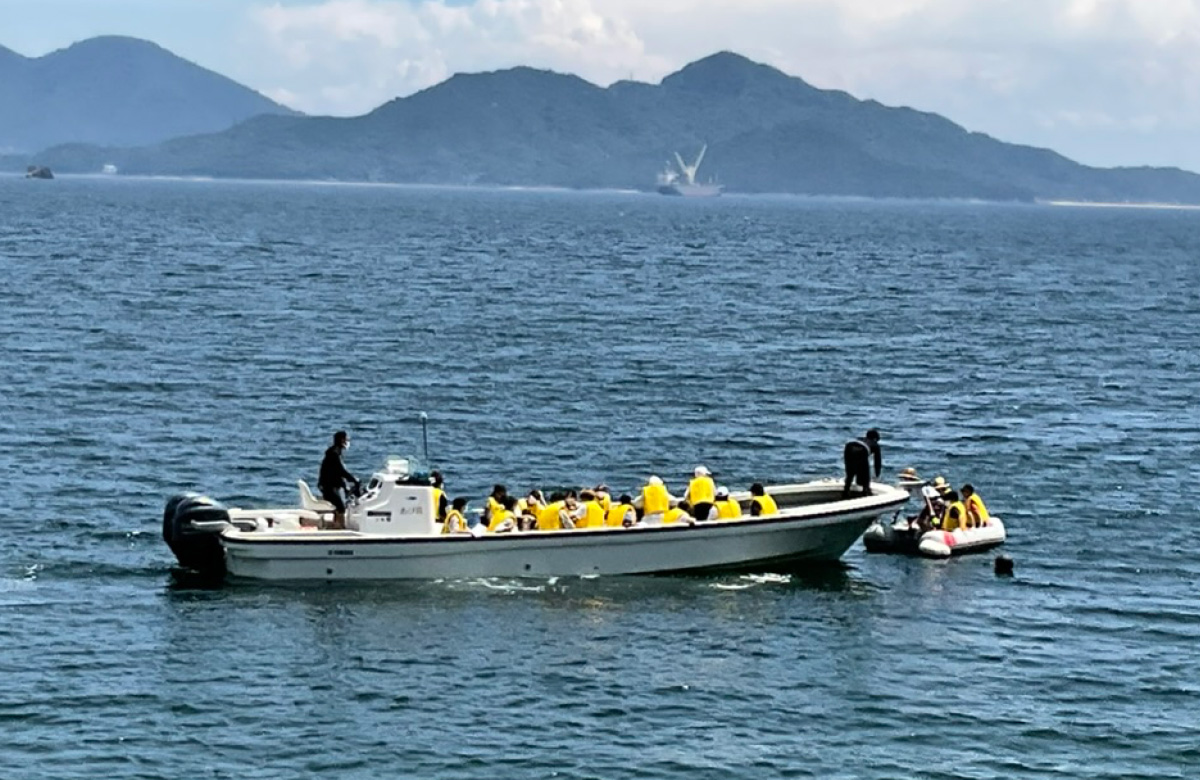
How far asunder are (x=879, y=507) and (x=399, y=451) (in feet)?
61.3

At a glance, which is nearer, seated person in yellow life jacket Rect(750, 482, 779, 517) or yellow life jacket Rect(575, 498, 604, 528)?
yellow life jacket Rect(575, 498, 604, 528)

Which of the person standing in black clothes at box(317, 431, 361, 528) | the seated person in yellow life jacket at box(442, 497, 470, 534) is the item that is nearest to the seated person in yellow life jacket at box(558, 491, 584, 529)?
the seated person in yellow life jacket at box(442, 497, 470, 534)

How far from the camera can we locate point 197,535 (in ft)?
132

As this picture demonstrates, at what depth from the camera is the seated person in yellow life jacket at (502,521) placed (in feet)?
133

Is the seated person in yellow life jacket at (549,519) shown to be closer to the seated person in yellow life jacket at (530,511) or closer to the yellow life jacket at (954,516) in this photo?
the seated person in yellow life jacket at (530,511)

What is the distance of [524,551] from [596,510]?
1787 millimetres

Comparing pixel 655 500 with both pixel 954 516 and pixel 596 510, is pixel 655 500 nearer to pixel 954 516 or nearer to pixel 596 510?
pixel 596 510

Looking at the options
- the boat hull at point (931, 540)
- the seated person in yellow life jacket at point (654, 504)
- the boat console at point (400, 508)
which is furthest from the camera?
the boat hull at point (931, 540)

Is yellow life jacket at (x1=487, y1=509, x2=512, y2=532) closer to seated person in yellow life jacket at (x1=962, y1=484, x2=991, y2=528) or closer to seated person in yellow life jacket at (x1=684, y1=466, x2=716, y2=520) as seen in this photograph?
seated person in yellow life jacket at (x1=684, y1=466, x2=716, y2=520)

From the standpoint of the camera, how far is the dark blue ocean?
31.1 metres

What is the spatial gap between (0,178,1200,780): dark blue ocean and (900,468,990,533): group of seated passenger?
111cm

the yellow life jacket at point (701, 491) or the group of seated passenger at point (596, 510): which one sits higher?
the yellow life jacket at point (701, 491)

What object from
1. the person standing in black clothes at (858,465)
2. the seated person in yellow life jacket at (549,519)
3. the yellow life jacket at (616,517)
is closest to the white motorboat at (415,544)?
the yellow life jacket at (616,517)

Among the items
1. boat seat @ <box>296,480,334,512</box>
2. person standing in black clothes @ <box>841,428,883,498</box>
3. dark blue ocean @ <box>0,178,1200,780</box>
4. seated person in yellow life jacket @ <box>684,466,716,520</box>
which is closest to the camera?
dark blue ocean @ <box>0,178,1200,780</box>
